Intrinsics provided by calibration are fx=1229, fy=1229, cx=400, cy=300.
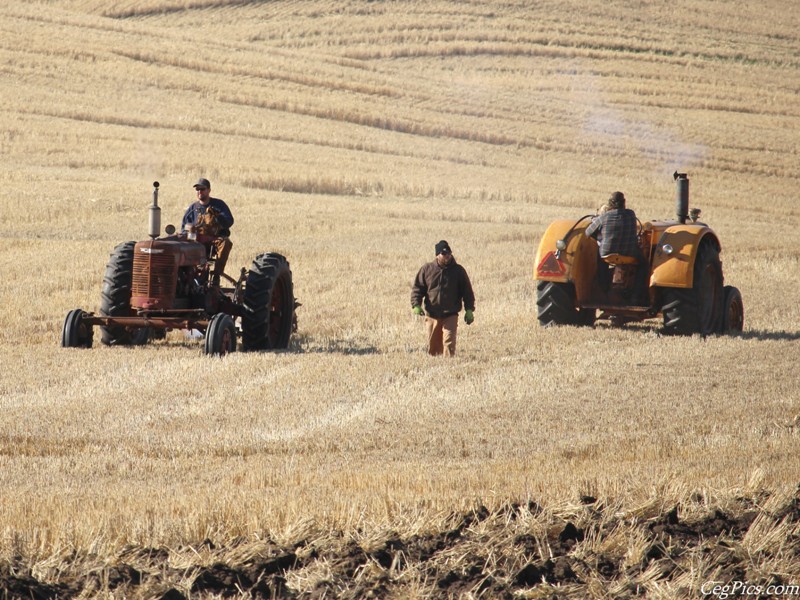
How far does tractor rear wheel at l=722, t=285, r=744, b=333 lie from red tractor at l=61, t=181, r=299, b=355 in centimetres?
514

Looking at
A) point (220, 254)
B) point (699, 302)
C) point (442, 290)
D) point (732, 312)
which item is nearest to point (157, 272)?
point (220, 254)

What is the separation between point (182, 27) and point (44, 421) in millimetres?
47395

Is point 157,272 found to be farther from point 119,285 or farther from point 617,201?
point 617,201

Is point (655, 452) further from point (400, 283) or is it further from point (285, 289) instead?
point (400, 283)

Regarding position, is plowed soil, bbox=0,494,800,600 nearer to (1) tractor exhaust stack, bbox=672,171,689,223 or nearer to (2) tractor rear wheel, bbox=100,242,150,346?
(2) tractor rear wheel, bbox=100,242,150,346

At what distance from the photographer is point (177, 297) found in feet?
41.5

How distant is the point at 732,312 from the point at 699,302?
1.16 m

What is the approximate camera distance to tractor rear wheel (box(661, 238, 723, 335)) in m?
13.7

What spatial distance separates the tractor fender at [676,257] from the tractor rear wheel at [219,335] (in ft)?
15.7

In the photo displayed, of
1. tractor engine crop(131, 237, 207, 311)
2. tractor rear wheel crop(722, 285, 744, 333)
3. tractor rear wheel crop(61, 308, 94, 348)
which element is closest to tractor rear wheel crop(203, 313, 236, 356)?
tractor engine crop(131, 237, 207, 311)

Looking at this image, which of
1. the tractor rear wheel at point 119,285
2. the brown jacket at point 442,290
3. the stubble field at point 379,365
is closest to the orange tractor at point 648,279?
the stubble field at point 379,365

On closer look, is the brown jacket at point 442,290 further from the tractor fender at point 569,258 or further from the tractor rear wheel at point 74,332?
the tractor rear wheel at point 74,332

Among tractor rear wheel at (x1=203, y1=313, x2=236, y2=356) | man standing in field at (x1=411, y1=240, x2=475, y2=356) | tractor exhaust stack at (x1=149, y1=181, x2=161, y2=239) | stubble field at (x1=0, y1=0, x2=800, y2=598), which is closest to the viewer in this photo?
stubble field at (x1=0, y1=0, x2=800, y2=598)

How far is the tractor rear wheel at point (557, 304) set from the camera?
14258mm
